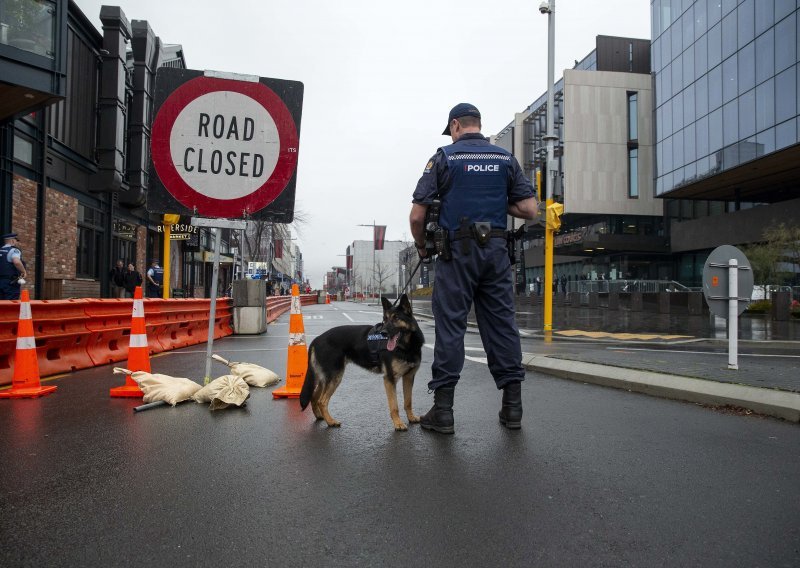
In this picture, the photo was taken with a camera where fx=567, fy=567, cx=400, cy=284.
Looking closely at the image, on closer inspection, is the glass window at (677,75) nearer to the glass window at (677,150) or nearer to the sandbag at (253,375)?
the glass window at (677,150)

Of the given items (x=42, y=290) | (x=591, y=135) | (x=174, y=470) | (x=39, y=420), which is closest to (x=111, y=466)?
(x=174, y=470)

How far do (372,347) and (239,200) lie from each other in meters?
2.36

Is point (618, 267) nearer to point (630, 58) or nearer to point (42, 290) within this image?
point (630, 58)

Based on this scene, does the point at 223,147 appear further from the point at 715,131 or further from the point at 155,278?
the point at 715,131

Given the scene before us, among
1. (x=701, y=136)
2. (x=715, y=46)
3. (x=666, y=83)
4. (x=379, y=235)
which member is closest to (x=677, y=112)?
(x=666, y=83)

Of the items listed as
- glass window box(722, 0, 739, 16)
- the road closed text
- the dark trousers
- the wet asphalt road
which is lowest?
the wet asphalt road

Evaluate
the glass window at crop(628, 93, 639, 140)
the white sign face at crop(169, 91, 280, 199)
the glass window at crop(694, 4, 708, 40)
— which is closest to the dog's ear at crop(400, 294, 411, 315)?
the white sign face at crop(169, 91, 280, 199)

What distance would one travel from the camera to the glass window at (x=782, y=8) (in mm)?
26672

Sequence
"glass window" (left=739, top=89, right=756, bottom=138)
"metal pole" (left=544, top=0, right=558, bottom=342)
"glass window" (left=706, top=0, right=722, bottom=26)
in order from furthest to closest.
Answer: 1. "glass window" (left=706, top=0, right=722, bottom=26)
2. "glass window" (left=739, top=89, right=756, bottom=138)
3. "metal pole" (left=544, top=0, right=558, bottom=342)

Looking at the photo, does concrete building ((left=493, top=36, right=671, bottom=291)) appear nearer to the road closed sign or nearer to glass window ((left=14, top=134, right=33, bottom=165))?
glass window ((left=14, top=134, right=33, bottom=165))

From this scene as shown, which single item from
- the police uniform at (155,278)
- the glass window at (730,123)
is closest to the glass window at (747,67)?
the glass window at (730,123)

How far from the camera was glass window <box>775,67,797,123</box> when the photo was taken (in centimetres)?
2686

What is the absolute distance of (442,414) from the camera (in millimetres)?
3947

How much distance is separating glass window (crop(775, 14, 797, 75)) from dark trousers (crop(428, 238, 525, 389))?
30613 mm
